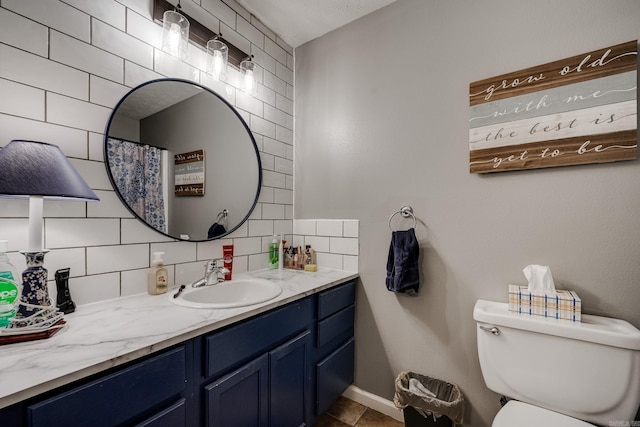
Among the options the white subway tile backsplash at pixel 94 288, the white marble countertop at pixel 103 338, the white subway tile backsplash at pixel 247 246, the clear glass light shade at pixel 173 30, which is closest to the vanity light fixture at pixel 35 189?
the white marble countertop at pixel 103 338

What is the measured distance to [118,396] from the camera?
0.71 m

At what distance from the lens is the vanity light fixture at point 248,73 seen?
1661 millimetres

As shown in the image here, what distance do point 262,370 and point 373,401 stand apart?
0.93 metres

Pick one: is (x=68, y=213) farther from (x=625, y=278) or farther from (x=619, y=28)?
(x=619, y=28)

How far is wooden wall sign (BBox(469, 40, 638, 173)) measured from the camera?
106cm

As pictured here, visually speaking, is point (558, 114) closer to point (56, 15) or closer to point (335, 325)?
point (335, 325)

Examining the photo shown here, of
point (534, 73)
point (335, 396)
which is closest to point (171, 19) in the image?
point (534, 73)

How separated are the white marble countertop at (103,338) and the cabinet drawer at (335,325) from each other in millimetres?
308

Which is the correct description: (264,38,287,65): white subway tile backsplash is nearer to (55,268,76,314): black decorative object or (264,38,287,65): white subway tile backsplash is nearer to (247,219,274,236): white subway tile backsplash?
(247,219,274,236): white subway tile backsplash

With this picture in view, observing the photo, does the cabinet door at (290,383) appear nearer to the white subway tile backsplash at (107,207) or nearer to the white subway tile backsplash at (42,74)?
the white subway tile backsplash at (107,207)

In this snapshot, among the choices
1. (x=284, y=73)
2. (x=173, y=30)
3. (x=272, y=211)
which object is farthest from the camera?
(x=284, y=73)

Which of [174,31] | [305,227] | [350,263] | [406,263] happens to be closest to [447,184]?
[406,263]

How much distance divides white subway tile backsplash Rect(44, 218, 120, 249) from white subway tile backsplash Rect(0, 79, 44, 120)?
37cm

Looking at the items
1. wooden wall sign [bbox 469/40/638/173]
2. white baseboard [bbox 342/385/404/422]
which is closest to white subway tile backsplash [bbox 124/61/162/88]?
wooden wall sign [bbox 469/40/638/173]
